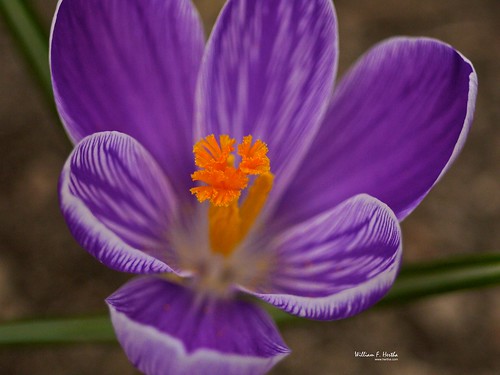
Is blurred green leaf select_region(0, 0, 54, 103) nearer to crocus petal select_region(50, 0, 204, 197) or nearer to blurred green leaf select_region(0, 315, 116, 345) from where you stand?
crocus petal select_region(50, 0, 204, 197)

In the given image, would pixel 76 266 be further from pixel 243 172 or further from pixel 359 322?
pixel 243 172

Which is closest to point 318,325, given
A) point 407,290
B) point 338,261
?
point 407,290

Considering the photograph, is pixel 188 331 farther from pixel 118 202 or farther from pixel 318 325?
pixel 318 325

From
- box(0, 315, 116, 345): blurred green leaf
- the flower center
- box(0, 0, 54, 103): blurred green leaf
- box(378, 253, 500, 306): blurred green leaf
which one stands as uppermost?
box(0, 0, 54, 103): blurred green leaf

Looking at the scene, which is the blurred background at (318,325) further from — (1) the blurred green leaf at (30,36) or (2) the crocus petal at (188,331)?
(2) the crocus petal at (188,331)

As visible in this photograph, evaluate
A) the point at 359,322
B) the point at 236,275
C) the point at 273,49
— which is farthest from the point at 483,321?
the point at 273,49

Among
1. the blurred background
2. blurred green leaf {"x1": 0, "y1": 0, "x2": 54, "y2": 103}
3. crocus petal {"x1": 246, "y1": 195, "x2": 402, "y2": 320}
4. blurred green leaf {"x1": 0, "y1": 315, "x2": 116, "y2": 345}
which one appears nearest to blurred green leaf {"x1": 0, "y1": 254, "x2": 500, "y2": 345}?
blurred green leaf {"x1": 0, "y1": 315, "x2": 116, "y2": 345}
